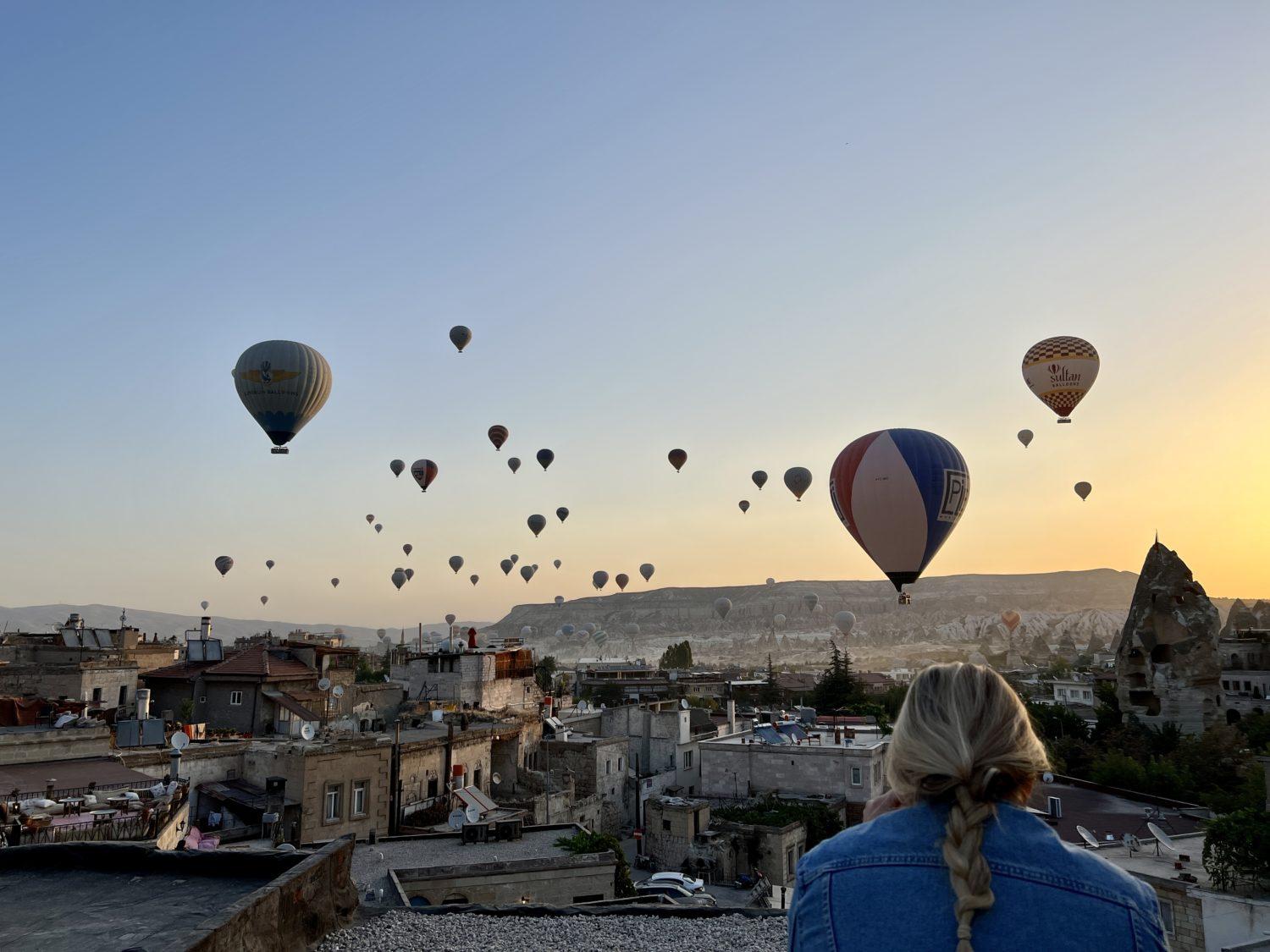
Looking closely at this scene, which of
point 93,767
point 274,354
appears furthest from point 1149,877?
point 274,354

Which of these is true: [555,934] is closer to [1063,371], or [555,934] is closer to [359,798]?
[359,798]

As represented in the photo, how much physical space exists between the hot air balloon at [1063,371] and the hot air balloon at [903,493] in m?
12.3

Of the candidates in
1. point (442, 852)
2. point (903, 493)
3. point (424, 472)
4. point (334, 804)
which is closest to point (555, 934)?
point (442, 852)

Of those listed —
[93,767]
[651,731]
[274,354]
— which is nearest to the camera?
[93,767]

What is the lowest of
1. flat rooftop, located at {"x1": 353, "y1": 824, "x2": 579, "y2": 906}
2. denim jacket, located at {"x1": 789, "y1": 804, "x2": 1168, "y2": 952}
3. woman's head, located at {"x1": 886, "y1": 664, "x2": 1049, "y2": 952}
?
flat rooftop, located at {"x1": 353, "y1": 824, "x2": 579, "y2": 906}

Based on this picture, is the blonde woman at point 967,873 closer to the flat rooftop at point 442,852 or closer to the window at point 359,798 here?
the flat rooftop at point 442,852

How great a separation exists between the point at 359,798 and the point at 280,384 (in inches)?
532

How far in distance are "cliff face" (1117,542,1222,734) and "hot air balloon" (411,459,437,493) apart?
39086 millimetres

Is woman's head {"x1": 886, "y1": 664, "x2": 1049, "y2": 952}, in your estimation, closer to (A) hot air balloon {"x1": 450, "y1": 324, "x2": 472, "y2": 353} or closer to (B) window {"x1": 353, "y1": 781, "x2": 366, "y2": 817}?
(B) window {"x1": 353, "y1": 781, "x2": 366, "y2": 817}

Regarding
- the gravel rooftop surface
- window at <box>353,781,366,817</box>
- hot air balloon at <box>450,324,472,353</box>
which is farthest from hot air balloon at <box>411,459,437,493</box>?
the gravel rooftop surface

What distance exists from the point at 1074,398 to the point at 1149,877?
18395mm

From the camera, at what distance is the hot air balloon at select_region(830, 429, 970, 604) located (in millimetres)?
22344

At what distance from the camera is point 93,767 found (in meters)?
19.3

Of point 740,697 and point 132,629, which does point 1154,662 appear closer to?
point 740,697
